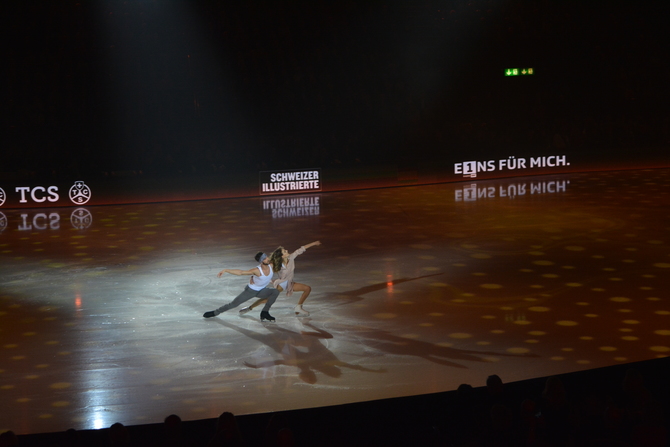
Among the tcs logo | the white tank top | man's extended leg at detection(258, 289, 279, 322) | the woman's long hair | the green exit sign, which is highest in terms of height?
the green exit sign

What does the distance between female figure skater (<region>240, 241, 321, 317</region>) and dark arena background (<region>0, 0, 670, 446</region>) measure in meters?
0.22

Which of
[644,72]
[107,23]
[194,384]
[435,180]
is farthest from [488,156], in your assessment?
[194,384]

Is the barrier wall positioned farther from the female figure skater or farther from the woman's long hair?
the woman's long hair

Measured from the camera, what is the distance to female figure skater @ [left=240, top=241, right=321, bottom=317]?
10578 millimetres

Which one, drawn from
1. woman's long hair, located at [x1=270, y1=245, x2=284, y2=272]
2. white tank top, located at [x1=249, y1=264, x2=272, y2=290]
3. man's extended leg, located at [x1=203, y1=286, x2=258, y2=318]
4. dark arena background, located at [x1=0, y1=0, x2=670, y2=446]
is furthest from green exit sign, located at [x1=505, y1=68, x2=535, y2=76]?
man's extended leg, located at [x1=203, y1=286, x2=258, y2=318]

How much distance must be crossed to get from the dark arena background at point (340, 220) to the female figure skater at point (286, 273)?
22 centimetres

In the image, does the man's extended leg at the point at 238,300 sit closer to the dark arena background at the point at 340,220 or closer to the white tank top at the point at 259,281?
the white tank top at the point at 259,281

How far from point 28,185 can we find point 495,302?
56.9ft

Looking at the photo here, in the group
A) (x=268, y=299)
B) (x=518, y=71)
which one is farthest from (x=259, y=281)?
(x=518, y=71)

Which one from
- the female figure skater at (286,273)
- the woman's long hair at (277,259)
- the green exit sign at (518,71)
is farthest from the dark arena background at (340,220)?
the woman's long hair at (277,259)

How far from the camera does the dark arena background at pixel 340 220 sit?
24.3 feet

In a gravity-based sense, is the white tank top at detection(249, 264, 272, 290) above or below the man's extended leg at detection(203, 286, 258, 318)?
above

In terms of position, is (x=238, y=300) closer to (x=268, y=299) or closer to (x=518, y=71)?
(x=268, y=299)

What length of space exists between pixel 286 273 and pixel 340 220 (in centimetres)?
908
